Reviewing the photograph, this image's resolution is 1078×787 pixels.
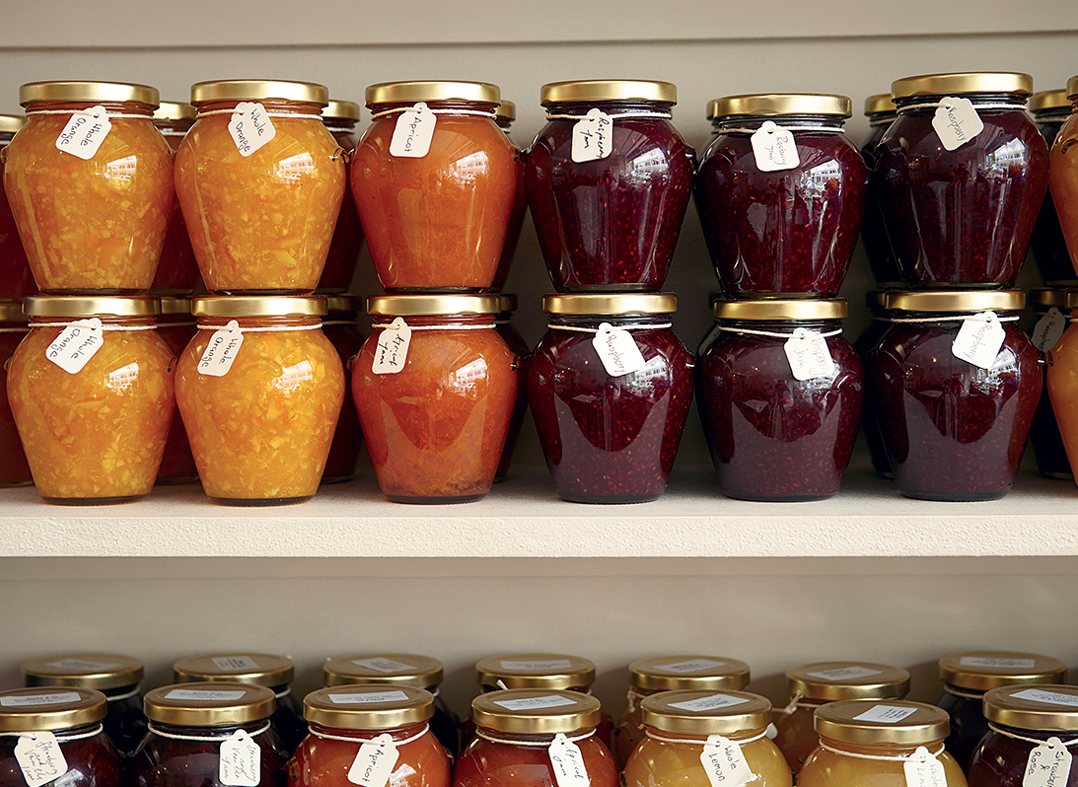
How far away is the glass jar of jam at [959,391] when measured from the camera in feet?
3.38

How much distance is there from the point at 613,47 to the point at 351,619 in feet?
2.67

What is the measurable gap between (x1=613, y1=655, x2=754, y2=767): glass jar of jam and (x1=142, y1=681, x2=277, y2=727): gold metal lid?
405 mm

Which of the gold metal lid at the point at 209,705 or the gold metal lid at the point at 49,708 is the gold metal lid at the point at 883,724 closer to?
the gold metal lid at the point at 209,705

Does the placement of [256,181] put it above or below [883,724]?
above

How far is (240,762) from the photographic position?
106cm

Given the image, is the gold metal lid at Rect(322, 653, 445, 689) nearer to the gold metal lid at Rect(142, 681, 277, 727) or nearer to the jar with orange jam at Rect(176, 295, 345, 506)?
the gold metal lid at Rect(142, 681, 277, 727)

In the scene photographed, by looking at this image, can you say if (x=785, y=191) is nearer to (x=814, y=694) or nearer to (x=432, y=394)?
(x=432, y=394)

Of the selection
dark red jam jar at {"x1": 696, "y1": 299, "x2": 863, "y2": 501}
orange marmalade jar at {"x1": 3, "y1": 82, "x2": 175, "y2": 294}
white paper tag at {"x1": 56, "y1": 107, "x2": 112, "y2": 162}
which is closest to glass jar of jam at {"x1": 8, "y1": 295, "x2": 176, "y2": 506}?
orange marmalade jar at {"x1": 3, "y1": 82, "x2": 175, "y2": 294}

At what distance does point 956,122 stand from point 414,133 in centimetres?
54

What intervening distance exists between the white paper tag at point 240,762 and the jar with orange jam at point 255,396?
25 centimetres

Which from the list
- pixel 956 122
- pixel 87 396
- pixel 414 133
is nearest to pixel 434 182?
pixel 414 133

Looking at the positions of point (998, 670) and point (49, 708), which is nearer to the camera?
point (49, 708)

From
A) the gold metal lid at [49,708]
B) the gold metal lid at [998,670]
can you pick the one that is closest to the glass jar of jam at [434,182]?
the gold metal lid at [49,708]

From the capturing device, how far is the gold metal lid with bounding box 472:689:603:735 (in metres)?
1.02
